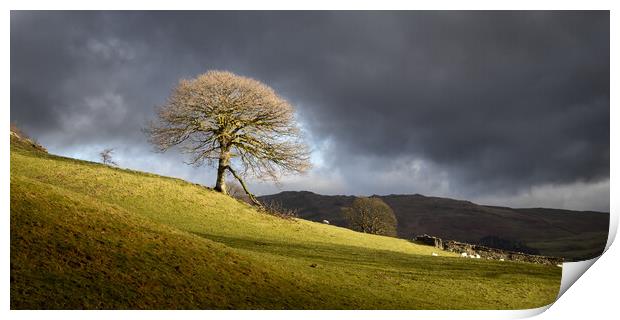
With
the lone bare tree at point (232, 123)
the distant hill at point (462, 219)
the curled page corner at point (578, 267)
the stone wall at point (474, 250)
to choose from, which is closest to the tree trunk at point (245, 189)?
the lone bare tree at point (232, 123)

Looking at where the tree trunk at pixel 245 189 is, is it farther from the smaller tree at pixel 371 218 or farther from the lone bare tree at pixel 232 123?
the smaller tree at pixel 371 218

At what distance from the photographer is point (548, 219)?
9800 centimetres

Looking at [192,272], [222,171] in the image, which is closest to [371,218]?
[222,171]

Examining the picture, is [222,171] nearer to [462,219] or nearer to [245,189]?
Result: [245,189]

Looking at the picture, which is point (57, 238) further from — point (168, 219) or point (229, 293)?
point (168, 219)

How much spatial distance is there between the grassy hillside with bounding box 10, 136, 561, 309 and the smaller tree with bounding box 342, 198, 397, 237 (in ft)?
108

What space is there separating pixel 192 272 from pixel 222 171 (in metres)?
26.0

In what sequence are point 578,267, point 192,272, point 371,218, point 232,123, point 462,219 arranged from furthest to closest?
point 462,219 → point 371,218 → point 232,123 → point 578,267 → point 192,272

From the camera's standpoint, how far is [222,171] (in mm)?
37656

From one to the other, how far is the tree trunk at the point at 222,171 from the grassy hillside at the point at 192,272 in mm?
13757

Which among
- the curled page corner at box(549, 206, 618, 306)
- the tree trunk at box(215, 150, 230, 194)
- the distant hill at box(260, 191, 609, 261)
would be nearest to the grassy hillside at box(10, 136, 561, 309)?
the curled page corner at box(549, 206, 618, 306)

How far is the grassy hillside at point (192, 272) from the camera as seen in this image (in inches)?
409

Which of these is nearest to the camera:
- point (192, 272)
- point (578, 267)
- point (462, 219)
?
point (192, 272)

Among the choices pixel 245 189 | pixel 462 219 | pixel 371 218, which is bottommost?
pixel 462 219
